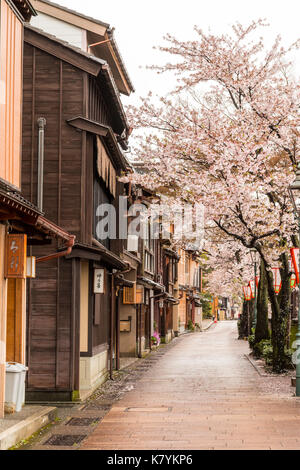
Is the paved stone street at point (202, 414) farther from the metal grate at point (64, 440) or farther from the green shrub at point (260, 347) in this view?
the green shrub at point (260, 347)

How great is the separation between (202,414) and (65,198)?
20.9ft

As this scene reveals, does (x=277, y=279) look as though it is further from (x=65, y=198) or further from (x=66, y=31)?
(x=66, y=31)

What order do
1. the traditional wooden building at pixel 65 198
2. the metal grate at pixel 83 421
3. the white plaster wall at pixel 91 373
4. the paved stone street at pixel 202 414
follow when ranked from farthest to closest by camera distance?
the white plaster wall at pixel 91 373 → the traditional wooden building at pixel 65 198 → the metal grate at pixel 83 421 → the paved stone street at pixel 202 414

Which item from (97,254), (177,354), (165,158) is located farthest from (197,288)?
(97,254)

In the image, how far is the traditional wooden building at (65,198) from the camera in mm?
15727

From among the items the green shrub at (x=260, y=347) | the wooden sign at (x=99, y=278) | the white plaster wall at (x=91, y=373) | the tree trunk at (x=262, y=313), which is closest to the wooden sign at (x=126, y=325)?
the green shrub at (x=260, y=347)

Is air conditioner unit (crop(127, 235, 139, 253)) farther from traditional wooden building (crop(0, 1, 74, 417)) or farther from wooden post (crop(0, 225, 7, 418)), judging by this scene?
wooden post (crop(0, 225, 7, 418))

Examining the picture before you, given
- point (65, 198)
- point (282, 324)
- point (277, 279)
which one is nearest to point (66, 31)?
point (65, 198)

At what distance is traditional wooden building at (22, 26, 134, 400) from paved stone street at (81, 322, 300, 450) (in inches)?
70.2

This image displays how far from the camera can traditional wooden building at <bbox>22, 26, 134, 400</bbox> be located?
1573 cm

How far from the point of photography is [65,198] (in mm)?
16500

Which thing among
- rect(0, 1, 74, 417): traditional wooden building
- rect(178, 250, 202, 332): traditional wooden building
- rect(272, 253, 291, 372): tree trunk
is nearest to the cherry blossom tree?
rect(272, 253, 291, 372): tree trunk

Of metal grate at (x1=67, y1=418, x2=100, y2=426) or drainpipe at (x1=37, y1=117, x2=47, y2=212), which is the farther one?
drainpipe at (x1=37, y1=117, x2=47, y2=212)

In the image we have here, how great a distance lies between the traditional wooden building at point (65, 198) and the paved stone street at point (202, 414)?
1783mm
